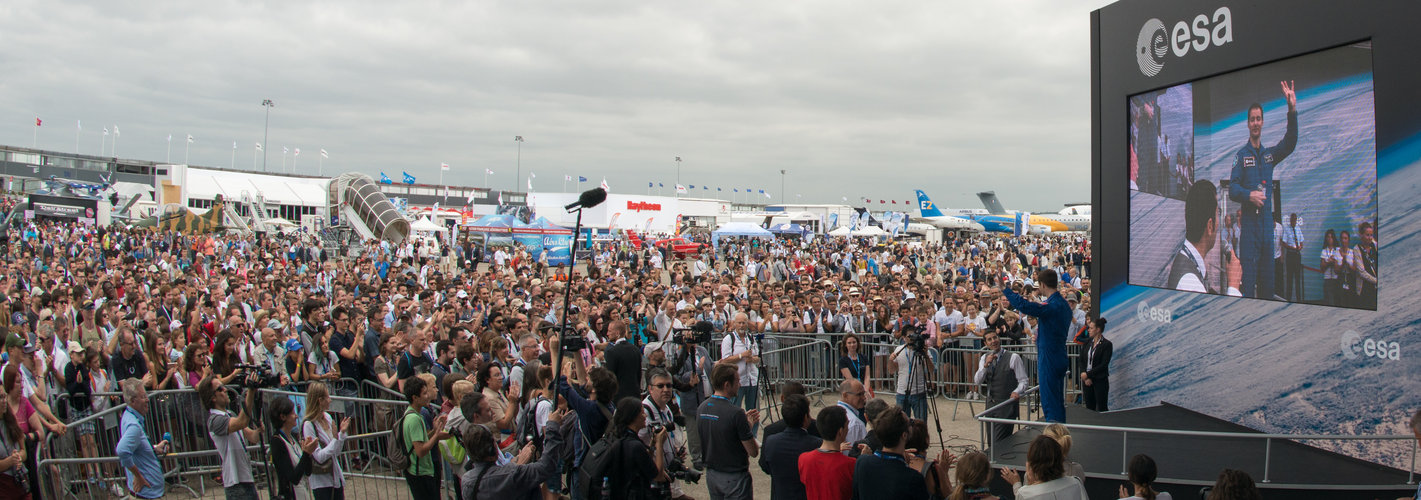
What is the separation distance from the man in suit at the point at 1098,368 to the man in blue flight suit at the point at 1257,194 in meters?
1.84

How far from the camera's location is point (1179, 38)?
835 centimetres

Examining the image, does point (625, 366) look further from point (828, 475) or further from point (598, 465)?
point (828, 475)

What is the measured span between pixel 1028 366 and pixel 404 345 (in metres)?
8.53

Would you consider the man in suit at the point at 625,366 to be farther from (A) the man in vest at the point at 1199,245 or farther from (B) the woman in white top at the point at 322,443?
(A) the man in vest at the point at 1199,245

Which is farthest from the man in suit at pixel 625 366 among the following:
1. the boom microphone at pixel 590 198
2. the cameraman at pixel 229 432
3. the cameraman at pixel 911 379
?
the cameraman at pixel 911 379

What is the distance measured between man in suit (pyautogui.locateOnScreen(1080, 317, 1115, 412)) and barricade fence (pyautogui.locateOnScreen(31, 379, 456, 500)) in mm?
6907

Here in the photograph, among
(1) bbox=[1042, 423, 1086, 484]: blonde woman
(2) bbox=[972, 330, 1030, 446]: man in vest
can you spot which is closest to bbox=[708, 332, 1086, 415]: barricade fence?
(2) bbox=[972, 330, 1030, 446]: man in vest

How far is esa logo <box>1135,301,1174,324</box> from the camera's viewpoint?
8664 millimetres

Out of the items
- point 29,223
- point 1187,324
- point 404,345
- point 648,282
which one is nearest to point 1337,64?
point 1187,324

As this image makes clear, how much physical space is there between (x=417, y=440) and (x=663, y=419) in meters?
1.73

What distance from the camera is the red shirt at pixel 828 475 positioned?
4605 mm

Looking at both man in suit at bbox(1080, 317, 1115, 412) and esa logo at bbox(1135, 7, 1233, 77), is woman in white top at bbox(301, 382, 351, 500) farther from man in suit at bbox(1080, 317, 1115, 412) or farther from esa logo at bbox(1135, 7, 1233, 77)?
esa logo at bbox(1135, 7, 1233, 77)

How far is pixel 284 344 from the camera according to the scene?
9219 mm

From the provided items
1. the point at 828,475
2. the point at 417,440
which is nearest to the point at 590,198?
the point at 417,440
